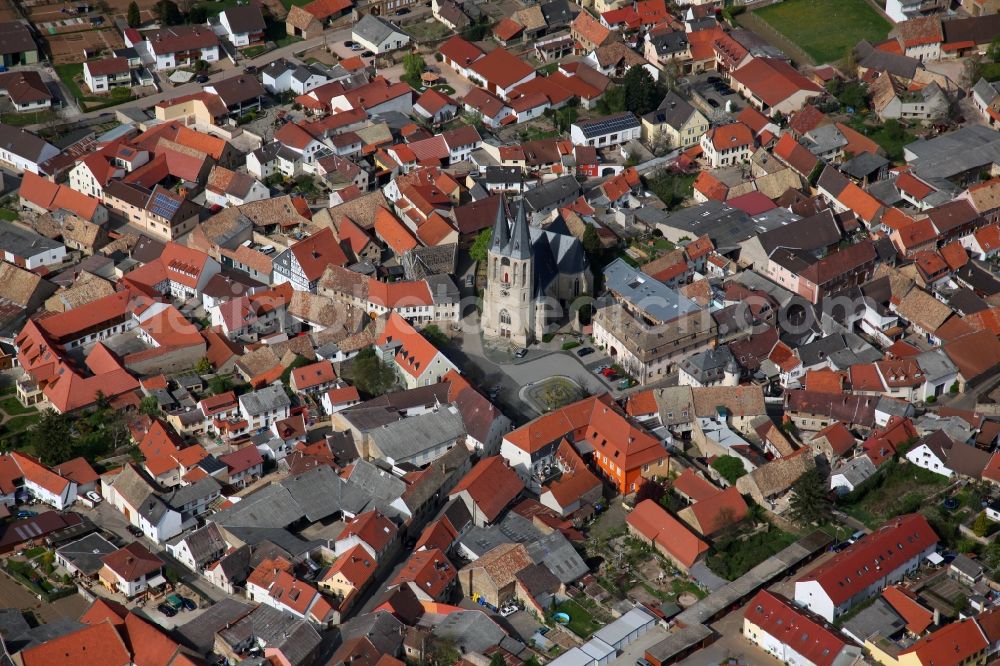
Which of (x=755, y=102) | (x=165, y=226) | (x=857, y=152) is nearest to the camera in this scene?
(x=165, y=226)

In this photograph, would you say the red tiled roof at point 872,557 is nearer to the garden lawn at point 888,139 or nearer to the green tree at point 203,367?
the green tree at point 203,367

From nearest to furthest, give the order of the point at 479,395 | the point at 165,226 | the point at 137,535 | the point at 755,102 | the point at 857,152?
the point at 137,535 < the point at 479,395 < the point at 165,226 < the point at 857,152 < the point at 755,102

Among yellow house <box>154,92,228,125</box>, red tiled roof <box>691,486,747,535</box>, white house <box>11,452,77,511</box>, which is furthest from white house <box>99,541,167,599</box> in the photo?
yellow house <box>154,92,228,125</box>

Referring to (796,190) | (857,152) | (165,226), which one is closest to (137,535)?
(165,226)

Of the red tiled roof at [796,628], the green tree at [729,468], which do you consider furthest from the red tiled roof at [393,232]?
the red tiled roof at [796,628]

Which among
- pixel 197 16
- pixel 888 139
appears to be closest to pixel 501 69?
pixel 197 16

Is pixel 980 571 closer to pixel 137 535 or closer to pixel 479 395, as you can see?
pixel 479 395
